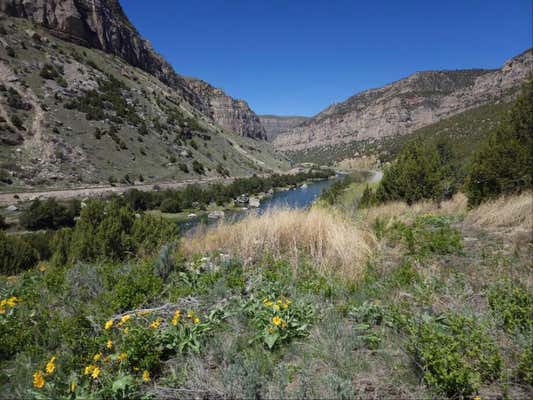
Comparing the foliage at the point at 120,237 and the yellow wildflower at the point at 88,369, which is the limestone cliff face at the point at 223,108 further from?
the yellow wildflower at the point at 88,369

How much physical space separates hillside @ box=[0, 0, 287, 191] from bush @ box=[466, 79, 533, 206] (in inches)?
1238

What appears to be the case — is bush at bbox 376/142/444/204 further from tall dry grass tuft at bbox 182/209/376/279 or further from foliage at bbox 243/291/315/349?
→ foliage at bbox 243/291/315/349

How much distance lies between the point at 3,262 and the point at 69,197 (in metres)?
18.6

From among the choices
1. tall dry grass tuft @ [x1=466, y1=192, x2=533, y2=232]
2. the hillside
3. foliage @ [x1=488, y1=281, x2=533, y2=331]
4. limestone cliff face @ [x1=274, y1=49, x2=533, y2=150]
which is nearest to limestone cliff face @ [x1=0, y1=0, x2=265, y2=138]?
the hillside

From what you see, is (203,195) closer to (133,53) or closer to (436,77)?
(133,53)

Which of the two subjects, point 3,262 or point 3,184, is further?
point 3,184

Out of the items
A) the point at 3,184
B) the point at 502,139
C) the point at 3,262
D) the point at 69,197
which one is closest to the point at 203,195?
the point at 69,197

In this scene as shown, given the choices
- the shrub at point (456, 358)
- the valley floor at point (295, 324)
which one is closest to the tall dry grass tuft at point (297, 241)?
the valley floor at point (295, 324)

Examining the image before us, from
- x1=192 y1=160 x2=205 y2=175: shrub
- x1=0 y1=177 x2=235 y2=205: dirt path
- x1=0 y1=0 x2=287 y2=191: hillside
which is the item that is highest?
x1=0 y1=0 x2=287 y2=191: hillside

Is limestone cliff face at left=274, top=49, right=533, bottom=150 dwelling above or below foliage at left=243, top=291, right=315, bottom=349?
above

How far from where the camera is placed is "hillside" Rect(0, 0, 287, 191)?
28.6m

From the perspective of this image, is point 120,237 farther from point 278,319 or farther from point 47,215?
point 47,215

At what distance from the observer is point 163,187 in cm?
3422

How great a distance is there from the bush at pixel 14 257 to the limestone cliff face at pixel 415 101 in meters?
114
